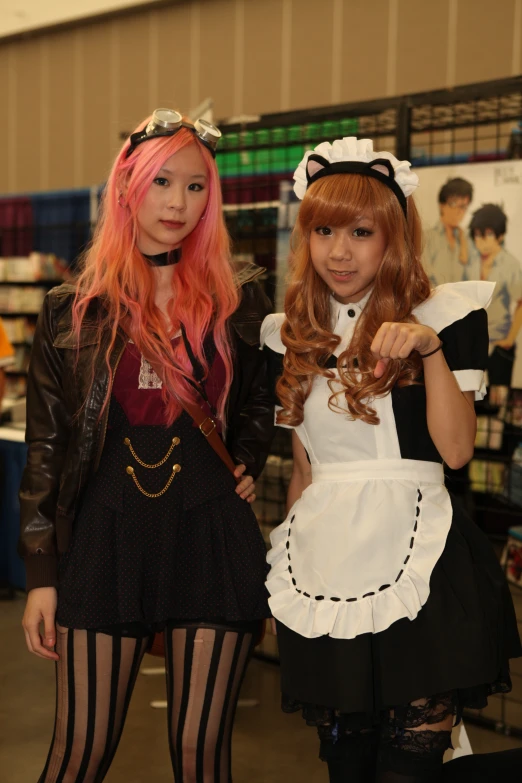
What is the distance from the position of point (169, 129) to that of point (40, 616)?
105cm

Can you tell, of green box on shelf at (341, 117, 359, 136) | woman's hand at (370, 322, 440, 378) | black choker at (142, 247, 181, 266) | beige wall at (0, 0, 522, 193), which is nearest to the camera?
woman's hand at (370, 322, 440, 378)

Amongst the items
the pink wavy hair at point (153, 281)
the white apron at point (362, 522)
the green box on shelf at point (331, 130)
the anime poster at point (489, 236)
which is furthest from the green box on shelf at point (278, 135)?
the white apron at point (362, 522)

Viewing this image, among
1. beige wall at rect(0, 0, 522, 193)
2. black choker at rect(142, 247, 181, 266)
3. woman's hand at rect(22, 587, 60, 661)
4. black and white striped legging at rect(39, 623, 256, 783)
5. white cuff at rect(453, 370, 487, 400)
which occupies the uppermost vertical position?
beige wall at rect(0, 0, 522, 193)

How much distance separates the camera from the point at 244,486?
1886mm

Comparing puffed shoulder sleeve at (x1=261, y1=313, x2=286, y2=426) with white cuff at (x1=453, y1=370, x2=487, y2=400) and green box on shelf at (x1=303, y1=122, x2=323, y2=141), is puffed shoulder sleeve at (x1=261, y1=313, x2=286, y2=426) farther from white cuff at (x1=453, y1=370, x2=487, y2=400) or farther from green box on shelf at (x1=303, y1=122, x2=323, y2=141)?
green box on shelf at (x1=303, y1=122, x2=323, y2=141)

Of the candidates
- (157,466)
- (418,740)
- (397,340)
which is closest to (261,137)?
(157,466)

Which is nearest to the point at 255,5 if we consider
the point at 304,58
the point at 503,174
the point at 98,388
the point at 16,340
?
the point at 304,58

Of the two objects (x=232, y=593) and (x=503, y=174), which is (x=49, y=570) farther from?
(x=503, y=174)

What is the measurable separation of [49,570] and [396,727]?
2.52 ft

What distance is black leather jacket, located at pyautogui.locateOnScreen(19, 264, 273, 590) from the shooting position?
1.83 meters

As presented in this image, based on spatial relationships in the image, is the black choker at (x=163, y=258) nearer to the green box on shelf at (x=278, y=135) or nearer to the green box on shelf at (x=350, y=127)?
the green box on shelf at (x=350, y=127)

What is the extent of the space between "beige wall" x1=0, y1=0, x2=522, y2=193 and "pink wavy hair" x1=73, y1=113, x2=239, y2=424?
17.6 feet

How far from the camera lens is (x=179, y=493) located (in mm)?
1808

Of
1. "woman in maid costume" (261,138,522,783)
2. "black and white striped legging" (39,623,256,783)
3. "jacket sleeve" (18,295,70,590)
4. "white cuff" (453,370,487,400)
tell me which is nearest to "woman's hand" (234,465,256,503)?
"woman in maid costume" (261,138,522,783)
